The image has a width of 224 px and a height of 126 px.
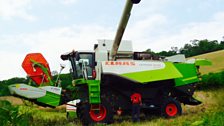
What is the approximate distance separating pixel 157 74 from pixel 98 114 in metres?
2.52

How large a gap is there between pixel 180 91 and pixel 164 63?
52.5 inches

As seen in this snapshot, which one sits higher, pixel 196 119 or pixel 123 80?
pixel 123 80

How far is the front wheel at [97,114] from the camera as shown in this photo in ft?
35.4

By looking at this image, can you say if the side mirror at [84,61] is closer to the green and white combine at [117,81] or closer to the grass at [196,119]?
the green and white combine at [117,81]

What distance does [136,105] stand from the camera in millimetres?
11312

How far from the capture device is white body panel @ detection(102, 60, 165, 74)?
11.2 m

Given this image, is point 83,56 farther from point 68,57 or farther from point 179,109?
point 179,109

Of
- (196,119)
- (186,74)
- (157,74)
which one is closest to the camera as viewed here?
(196,119)

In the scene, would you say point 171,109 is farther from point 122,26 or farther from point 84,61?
point 122,26

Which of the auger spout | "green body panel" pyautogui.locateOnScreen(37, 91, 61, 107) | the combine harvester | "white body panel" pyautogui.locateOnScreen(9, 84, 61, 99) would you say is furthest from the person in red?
"white body panel" pyautogui.locateOnScreen(9, 84, 61, 99)

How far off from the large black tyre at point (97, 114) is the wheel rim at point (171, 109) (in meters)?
2.20

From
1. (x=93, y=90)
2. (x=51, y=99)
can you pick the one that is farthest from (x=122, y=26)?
(x=51, y=99)

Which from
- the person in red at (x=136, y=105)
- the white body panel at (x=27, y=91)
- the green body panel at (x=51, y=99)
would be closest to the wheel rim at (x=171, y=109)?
the person in red at (x=136, y=105)

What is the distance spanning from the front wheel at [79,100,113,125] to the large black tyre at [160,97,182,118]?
6.69ft
